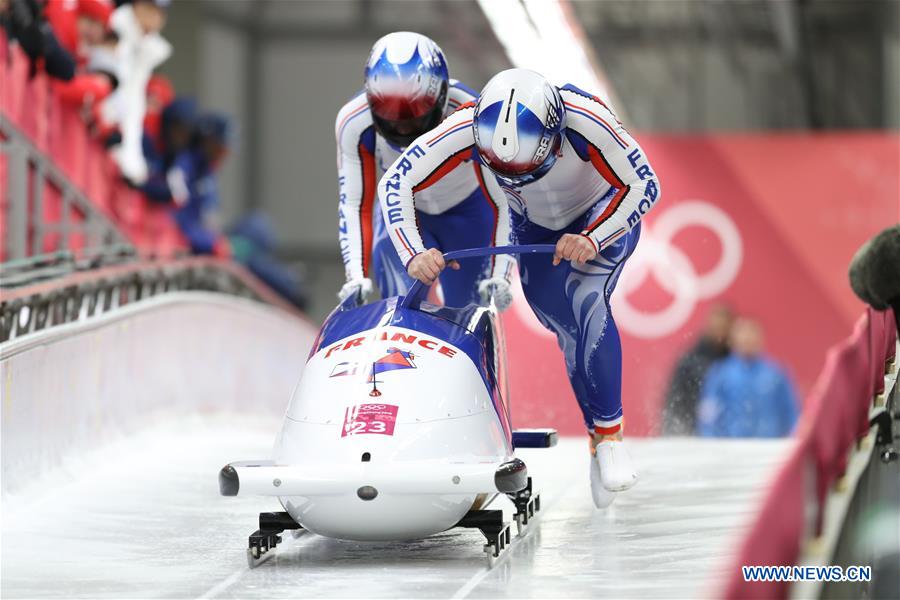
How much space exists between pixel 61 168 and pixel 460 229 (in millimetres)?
4231

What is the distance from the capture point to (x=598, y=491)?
196 inches

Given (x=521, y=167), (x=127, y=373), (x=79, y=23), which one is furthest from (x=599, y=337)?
(x=79, y=23)

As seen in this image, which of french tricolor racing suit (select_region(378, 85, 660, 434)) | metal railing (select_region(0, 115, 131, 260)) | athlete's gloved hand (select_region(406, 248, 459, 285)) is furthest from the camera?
metal railing (select_region(0, 115, 131, 260))

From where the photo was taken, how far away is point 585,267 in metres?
4.89

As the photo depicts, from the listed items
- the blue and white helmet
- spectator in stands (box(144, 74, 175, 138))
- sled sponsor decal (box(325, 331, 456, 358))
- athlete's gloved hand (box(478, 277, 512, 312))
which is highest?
spectator in stands (box(144, 74, 175, 138))

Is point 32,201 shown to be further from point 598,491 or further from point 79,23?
point 598,491

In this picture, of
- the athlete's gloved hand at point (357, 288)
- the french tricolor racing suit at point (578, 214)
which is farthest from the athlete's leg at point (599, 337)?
A: the athlete's gloved hand at point (357, 288)

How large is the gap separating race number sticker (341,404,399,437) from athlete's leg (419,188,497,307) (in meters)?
1.41

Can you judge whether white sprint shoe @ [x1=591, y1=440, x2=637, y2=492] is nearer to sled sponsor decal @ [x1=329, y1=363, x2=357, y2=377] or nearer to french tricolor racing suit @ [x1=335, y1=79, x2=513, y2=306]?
french tricolor racing suit @ [x1=335, y1=79, x2=513, y2=306]

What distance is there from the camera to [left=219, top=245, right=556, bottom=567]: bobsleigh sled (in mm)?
3795

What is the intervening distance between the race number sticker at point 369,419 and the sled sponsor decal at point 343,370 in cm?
14

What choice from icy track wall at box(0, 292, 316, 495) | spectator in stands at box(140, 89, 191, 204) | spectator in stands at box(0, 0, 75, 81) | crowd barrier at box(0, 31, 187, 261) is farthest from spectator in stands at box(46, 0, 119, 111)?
icy track wall at box(0, 292, 316, 495)

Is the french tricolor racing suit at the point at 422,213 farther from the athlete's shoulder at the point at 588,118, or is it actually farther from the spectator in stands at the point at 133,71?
the spectator in stands at the point at 133,71

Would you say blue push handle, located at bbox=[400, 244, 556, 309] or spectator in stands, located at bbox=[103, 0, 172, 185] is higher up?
spectator in stands, located at bbox=[103, 0, 172, 185]
